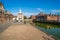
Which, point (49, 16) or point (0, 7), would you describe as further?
point (49, 16)

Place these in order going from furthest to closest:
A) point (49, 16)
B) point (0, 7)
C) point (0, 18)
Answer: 1. point (49, 16)
2. point (0, 7)
3. point (0, 18)

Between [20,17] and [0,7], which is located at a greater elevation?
[0,7]

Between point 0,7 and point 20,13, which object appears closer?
point 0,7

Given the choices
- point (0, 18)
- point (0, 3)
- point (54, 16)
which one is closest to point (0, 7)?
point (0, 3)

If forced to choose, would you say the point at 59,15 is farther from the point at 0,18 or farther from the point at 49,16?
the point at 0,18

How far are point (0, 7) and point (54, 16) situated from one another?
63639 millimetres

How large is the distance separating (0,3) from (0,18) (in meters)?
21.8

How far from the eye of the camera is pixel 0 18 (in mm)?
81812

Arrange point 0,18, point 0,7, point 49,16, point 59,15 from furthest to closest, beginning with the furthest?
point 59,15
point 49,16
point 0,7
point 0,18

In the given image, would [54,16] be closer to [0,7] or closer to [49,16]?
[49,16]

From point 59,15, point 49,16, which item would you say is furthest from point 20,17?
point 59,15

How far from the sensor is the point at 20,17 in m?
148

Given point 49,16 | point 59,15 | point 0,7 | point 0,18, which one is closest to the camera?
point 0,18

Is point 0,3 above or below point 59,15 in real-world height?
above
